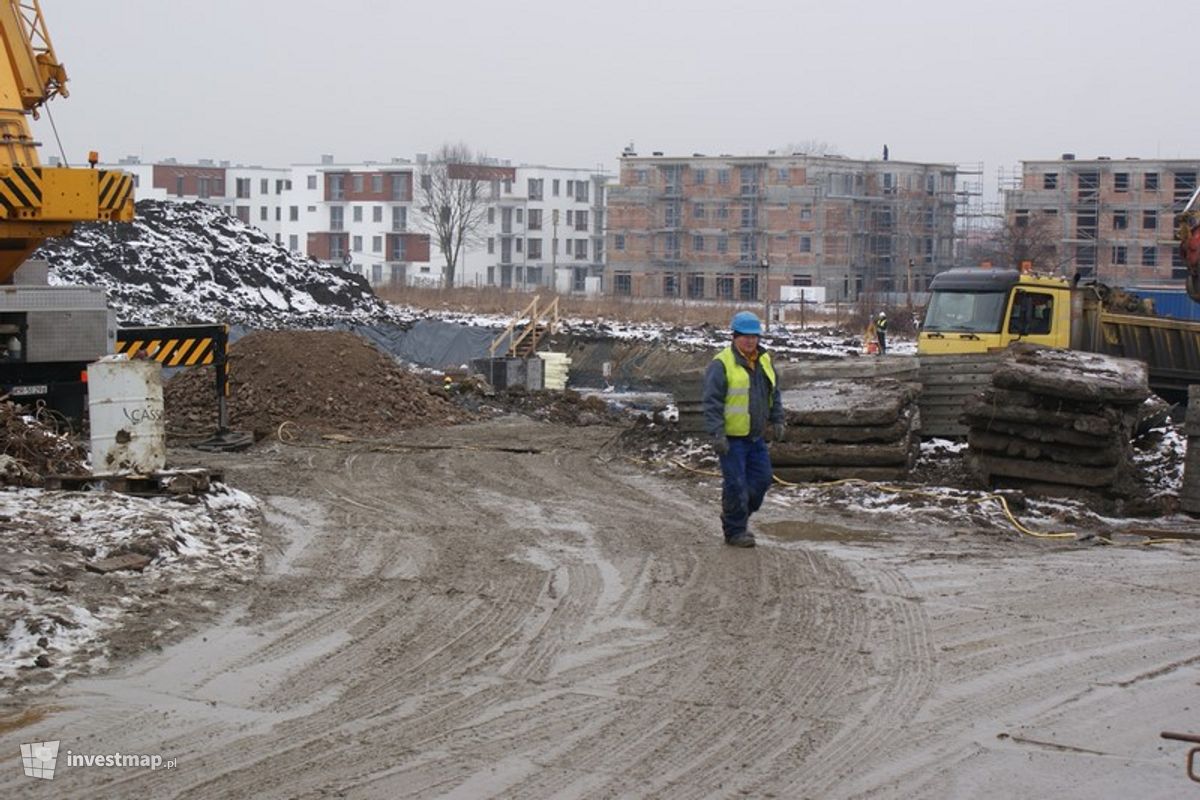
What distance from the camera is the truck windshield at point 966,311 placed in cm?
2225

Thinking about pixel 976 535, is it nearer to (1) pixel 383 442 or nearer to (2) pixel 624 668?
(2) pixel 624 668

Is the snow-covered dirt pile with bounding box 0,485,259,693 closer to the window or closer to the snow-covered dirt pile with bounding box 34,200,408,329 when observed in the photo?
the snow-covered dirt pile with bounding box 34,200,408,329

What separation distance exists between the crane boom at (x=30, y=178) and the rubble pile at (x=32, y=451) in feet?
8.29

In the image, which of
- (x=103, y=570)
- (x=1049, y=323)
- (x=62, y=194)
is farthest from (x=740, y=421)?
(x=1049, y=323)

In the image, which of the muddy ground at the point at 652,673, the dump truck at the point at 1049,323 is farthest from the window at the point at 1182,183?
the muddy ground at the point at 652,673

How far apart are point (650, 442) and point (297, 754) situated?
12031 mm

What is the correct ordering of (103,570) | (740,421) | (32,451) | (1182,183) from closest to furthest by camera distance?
1. (103,570)
2. (740,421)
3. (32,451)
4. (1182,183)

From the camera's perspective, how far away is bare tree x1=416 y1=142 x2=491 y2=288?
3999 inches

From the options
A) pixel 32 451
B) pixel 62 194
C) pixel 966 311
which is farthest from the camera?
pixel 966 311

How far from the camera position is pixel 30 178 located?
47.1 feet

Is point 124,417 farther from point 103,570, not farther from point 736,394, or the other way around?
point 736,394

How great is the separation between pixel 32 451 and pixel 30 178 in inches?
137

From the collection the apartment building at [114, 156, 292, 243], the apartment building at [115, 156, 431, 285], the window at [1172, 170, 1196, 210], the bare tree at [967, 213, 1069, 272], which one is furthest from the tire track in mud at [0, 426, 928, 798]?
the apartment building at [114, 156, 292, 243]

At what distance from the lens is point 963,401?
16.6 metres
